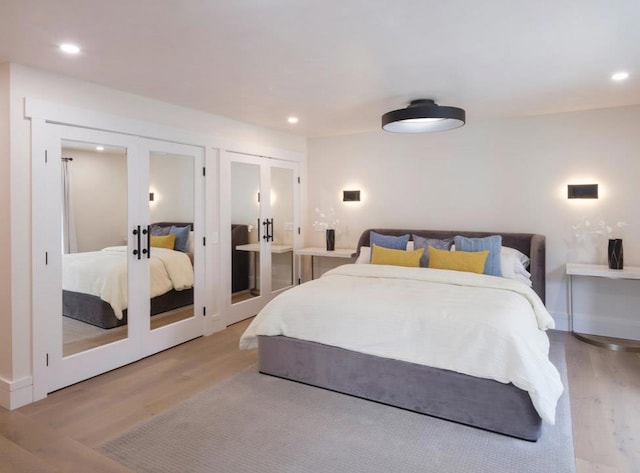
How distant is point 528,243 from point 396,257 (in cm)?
148

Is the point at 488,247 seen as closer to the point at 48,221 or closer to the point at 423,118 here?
the point at 423,118

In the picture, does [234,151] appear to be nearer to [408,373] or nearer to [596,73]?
[408,373]

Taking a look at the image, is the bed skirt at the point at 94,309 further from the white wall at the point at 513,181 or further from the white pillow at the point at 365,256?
the white wall at the point at 513,181

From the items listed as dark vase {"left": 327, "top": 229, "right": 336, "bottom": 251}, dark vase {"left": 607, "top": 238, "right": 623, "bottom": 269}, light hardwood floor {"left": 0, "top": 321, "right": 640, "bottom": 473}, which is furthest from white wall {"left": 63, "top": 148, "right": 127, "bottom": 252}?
dark vase {"left": 607, "top": 238, "right": 623, "bottom": 269}

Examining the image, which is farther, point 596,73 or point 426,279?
point 426,279

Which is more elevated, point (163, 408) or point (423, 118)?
point (423, 118)

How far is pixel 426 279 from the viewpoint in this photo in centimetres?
375

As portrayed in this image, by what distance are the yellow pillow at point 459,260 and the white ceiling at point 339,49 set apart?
152 centimetres

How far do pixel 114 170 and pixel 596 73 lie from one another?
403cm

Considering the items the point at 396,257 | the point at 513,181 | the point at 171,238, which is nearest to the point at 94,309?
the point at 171,238

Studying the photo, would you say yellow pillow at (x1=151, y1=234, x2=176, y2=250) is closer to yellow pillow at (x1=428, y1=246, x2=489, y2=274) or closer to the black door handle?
the black door handle

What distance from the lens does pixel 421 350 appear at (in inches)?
109

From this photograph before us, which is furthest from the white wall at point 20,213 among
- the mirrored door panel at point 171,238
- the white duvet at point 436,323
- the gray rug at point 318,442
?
the white duvet at point 436,323

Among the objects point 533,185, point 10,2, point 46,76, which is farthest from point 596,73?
point 46,76
